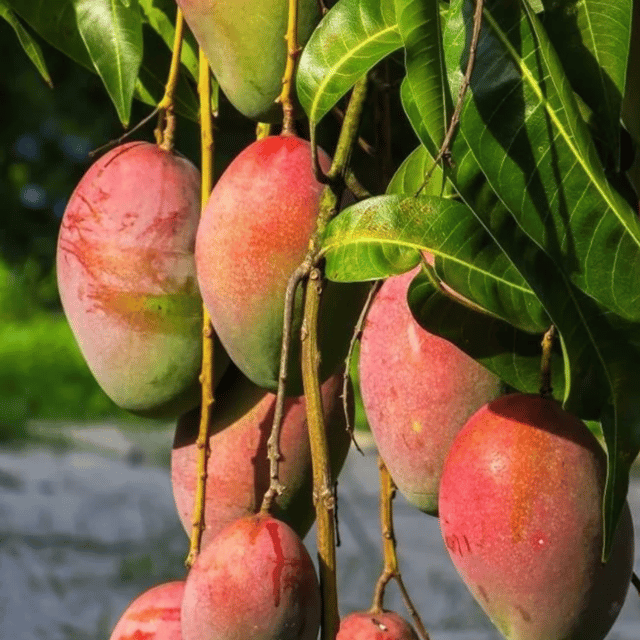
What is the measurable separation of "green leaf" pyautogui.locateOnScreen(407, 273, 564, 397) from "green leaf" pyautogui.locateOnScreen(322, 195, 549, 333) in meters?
0.03

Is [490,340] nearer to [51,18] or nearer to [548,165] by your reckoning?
[548,165]

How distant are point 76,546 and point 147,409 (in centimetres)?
275

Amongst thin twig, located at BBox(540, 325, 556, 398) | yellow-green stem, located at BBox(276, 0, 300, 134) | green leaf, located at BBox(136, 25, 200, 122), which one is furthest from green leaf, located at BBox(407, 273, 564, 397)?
green leaf, located at BBox(136, 25, 200, 122)

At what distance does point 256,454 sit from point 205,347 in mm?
57

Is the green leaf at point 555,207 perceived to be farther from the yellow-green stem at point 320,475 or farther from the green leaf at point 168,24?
the green leaf at point 168,24

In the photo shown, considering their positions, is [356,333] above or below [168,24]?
below

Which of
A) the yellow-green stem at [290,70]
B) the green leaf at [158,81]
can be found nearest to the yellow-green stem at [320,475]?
the yellow-green stem at [290,70]

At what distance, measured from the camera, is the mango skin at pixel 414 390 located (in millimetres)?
513

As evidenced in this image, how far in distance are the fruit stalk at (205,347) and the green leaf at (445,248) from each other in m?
0.14

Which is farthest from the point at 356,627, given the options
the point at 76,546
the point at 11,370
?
the point at 11,370

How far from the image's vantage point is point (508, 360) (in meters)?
0.48

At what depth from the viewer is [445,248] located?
43 cm

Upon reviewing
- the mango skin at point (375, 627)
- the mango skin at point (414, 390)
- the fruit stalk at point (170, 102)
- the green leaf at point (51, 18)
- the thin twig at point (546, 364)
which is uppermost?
the green leaf at point (51, 18)

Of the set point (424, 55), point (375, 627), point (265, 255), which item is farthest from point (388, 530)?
point (424, 55)
